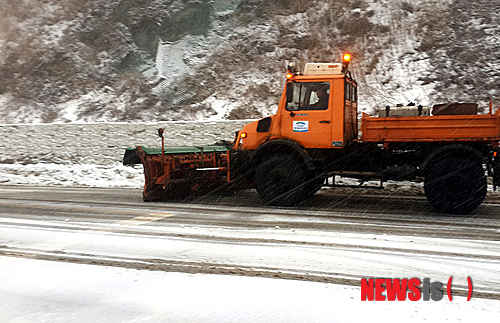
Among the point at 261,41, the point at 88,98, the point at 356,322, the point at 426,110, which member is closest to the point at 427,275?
the point at 356,322

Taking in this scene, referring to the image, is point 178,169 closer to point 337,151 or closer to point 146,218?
point 146,218

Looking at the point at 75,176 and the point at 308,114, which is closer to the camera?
→ the point at 308,114

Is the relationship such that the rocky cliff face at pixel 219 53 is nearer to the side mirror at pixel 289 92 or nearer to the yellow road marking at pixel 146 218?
the side mirror at pixel 289 92

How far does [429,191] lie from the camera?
7.73 meters

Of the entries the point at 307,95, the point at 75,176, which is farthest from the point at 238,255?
the point at 75,176

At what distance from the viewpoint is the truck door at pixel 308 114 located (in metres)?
8.25

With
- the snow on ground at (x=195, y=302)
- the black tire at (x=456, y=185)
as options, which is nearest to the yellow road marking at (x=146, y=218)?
the snow on ground at (x=195, y=302)

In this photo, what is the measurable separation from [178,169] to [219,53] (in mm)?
16220

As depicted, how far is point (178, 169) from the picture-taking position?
9258 millimetres

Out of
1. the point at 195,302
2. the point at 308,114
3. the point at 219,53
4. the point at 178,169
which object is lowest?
the point at 195,302

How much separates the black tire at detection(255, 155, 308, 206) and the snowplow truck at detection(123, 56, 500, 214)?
2 centimetres

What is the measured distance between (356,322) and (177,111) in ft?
63.9

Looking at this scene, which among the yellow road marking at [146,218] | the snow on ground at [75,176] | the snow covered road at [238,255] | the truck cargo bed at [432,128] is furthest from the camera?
the snow on ground at [75,176]

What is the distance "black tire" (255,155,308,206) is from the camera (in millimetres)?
8492
